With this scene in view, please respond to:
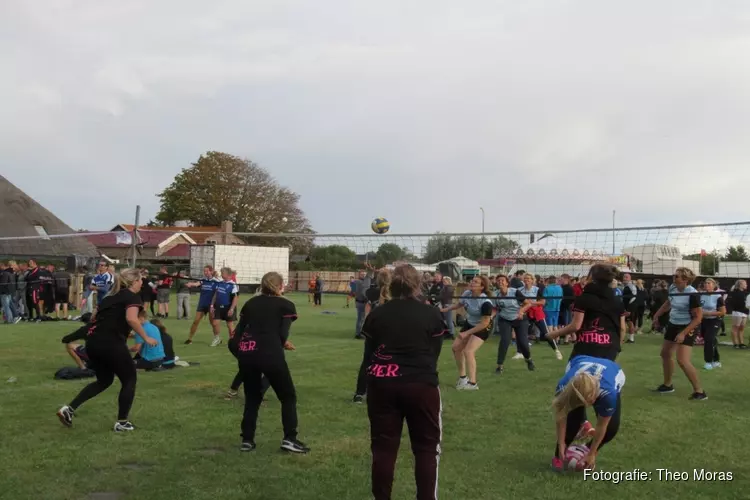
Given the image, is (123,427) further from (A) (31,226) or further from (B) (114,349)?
(A) (31,226)

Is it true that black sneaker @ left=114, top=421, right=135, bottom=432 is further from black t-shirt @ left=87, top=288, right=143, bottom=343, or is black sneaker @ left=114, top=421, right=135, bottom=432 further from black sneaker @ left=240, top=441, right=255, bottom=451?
black sneaker @ left=240, top=441, right=255, bottom=451

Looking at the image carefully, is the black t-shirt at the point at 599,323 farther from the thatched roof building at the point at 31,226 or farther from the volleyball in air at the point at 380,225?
the thatched roof building at the point at 31,226

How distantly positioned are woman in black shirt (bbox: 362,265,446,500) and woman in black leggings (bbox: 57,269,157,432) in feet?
11.8

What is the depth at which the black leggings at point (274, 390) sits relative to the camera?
20.9 ft

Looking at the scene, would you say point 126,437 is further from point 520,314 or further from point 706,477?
point 520,314

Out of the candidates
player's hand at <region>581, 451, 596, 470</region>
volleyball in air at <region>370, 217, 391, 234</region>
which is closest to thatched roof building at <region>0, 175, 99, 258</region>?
volleyball in air at <region>370, 217, 391, 234</region>

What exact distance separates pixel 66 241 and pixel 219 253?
32.1 ft

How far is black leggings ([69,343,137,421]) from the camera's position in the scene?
7.13 m

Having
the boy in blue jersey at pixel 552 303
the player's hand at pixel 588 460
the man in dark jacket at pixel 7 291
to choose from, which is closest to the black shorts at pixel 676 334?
the player's hand at pixel 588 460

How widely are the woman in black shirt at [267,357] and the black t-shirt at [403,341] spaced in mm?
1786

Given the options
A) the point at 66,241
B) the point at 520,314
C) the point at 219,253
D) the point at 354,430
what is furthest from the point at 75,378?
the point at 66,241

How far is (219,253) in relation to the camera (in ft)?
137

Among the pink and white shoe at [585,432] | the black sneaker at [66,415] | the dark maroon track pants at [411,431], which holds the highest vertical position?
the dark maroon track pants at [411,431]

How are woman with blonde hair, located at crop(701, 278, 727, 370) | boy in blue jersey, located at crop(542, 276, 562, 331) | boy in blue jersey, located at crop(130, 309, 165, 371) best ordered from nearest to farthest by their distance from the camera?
1. boy in blue jersey, located at crop(130, 309, 165, 371)
2. woman with blonde hair, located at crop(701, 278, 727, 370)
3. boy in blue jersey, located at crop(542, 276, 562, 331)
